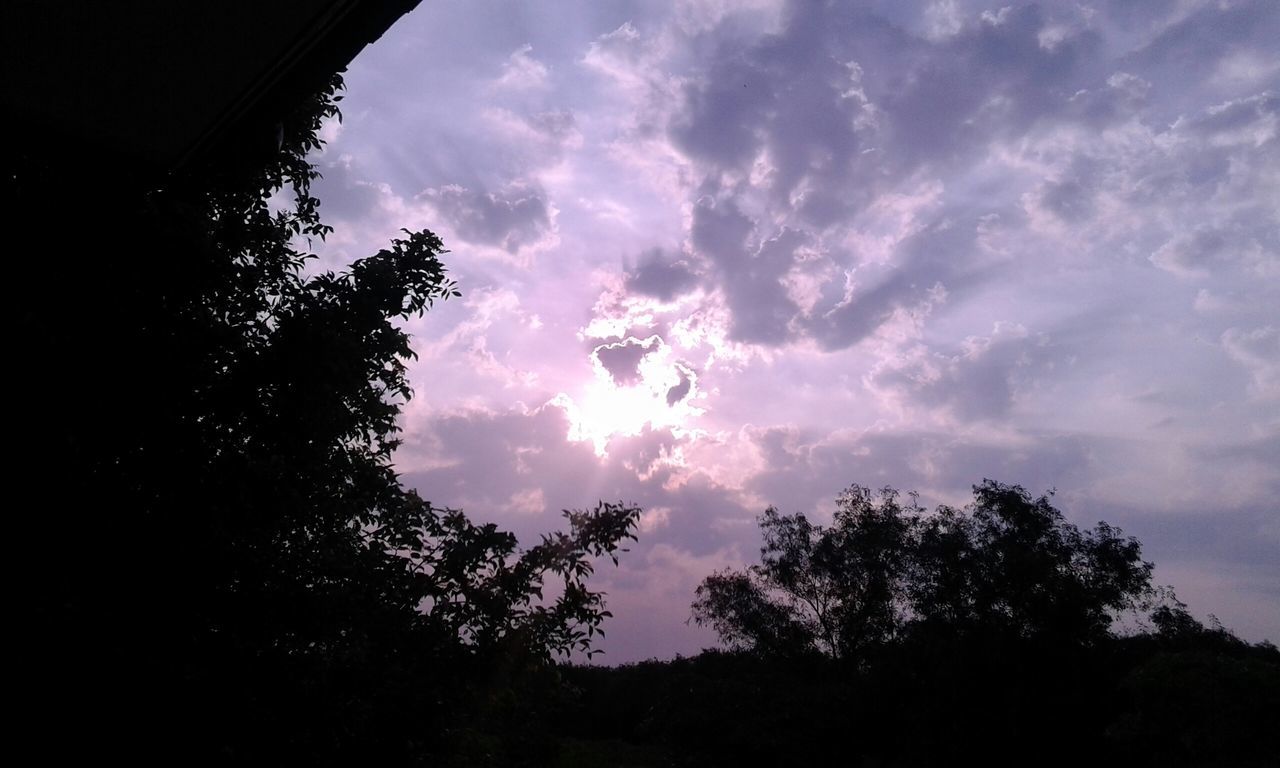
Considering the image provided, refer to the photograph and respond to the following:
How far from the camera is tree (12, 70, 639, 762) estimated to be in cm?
468

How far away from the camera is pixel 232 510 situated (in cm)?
527

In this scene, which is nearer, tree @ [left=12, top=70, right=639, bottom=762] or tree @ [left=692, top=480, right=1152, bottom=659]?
tree @ [left=12, top=70, right=639, bottom=762]

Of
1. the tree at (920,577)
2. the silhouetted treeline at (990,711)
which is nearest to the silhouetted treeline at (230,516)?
the silhouetted treeline at (990,711)

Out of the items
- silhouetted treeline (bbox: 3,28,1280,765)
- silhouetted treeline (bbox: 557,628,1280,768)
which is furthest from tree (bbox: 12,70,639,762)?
silhouetted treeline (bbox: 557,628,1280,768)

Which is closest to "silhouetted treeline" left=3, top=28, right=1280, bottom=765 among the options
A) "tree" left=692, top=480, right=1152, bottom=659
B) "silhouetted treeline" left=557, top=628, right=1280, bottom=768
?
"silhouetted treeline" left=557, top=628, right=1280, bottom=768

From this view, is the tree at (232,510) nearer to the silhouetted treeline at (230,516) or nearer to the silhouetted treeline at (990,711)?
the silhouetted treeline at (230,516)

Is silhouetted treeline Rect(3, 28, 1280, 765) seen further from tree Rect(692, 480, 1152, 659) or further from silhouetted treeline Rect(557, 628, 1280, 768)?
tree Rect(692, 480, 1152, 659)

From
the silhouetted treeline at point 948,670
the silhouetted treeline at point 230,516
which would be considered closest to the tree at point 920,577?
the silhouetted treeline at point 948,670

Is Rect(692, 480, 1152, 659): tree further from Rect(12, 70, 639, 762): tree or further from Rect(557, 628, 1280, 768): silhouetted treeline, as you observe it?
Rect(12, 70, 639, 762): tree

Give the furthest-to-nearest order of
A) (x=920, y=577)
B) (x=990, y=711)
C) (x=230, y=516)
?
(x=920, y=577) < (x=990, y=711) < (x=230, y=516)

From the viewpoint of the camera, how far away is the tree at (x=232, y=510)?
468 cm

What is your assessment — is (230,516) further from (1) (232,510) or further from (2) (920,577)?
(2) (920,577)

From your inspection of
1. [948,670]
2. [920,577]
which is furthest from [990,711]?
[920,577]

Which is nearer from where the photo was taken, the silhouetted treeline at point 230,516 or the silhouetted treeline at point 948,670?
the silhouetted treeline at point 230,516
